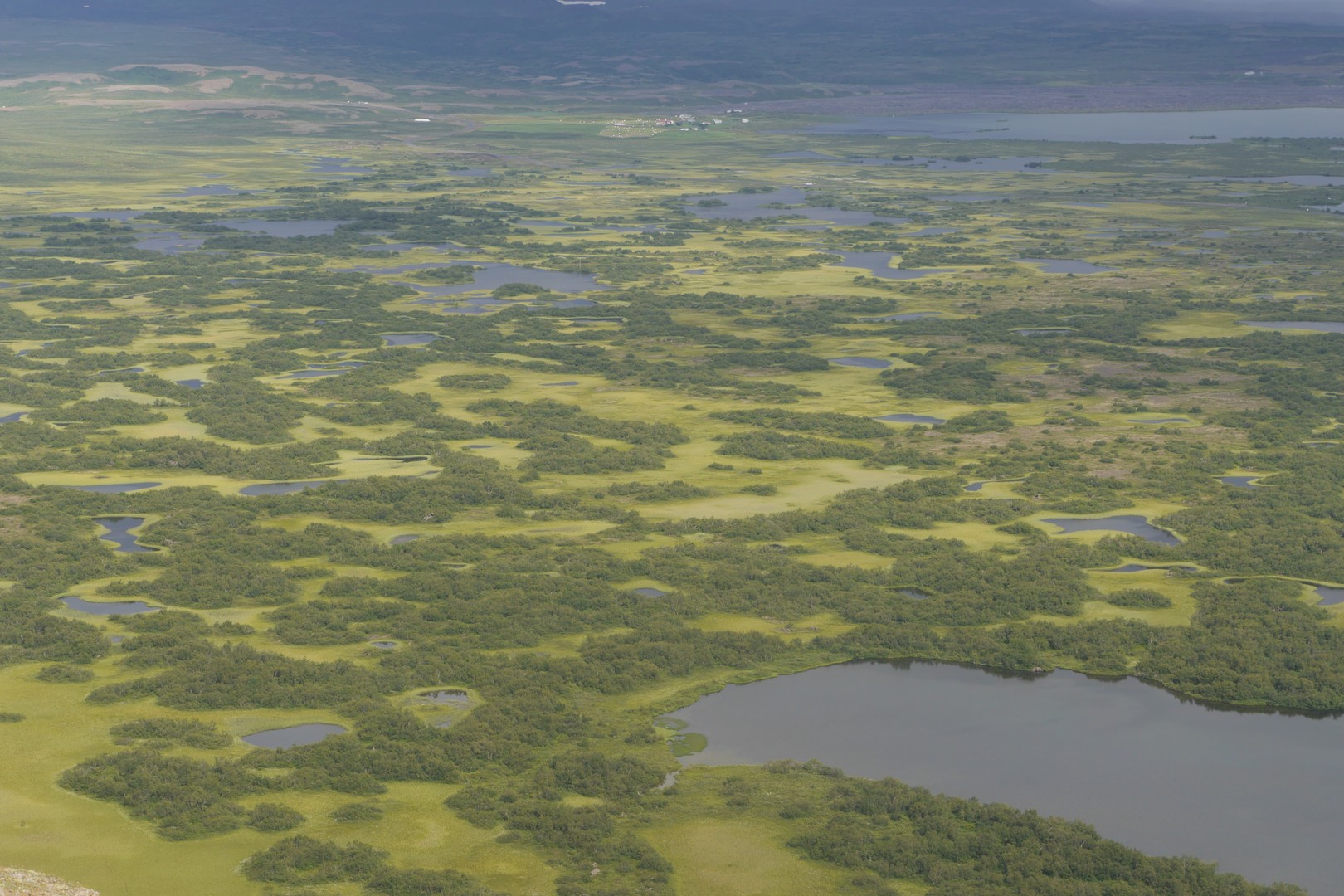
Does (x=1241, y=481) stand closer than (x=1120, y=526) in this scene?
No

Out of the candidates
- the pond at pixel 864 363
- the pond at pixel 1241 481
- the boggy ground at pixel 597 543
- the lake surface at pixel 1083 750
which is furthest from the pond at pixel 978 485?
the pond at pixel 864 363

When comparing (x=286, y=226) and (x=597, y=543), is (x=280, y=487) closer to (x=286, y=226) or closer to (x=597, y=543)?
(x=597, y=543)

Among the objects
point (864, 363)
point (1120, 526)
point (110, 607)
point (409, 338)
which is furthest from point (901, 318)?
point (110, 607)

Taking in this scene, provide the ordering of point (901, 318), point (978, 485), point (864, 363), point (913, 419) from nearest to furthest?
1. point (978, 485)
2. point (913, 419)
3. point (864, 363)
4. point (901, 318)

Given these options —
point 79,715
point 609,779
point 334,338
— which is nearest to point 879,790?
point 609,779

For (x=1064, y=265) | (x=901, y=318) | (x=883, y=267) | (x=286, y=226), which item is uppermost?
(x=286, y=226)

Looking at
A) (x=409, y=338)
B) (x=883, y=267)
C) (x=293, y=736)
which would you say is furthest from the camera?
(x=883, y=267)

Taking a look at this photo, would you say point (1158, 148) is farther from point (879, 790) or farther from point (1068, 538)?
point (879, 790)

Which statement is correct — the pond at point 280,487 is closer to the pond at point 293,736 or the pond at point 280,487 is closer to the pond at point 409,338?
the pond at point 293,736
